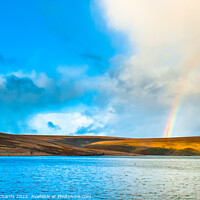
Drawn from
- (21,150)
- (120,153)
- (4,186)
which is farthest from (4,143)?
(4,186)

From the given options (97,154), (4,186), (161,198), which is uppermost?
(97,154)

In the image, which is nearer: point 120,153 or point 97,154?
point 97,154

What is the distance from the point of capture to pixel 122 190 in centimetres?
3847

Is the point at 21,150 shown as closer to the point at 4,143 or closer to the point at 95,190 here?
the point at 4,143

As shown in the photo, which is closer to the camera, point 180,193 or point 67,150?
point 180,193

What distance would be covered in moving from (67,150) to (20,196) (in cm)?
14175

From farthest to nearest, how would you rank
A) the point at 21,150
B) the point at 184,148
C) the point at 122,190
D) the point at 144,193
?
the point at 184,148 < the point at 21,150 < the point at 122,190 < the point at 144,193

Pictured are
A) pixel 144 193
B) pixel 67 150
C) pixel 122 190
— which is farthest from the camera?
pixel 67 150

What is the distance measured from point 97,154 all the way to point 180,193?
14679 cm

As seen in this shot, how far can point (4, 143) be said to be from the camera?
5945 inches

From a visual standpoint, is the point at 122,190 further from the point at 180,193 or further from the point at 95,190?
the point at 180,193

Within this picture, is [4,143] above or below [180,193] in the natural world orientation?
above

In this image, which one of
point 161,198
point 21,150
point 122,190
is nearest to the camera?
point 161,198

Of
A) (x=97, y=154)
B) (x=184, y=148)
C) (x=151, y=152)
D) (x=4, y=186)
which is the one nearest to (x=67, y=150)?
(x=97, y=154)
